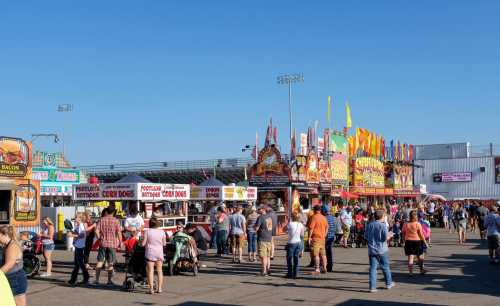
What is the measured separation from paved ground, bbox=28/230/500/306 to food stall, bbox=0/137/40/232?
4524mm

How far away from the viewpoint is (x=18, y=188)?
18.8 meters

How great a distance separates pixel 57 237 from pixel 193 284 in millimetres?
13037

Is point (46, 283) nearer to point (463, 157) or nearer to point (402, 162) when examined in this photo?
point (402, 162)

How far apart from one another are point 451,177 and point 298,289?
56854mm

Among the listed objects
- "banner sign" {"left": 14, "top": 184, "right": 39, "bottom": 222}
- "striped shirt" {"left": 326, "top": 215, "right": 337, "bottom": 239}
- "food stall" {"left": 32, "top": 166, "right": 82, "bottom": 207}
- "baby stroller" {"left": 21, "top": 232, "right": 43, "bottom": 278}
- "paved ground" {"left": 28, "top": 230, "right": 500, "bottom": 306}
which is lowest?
"paved ground" {"left": 28, "top": 230, "right": 500, "bottom": 306}

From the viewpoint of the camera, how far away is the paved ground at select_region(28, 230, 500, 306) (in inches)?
404

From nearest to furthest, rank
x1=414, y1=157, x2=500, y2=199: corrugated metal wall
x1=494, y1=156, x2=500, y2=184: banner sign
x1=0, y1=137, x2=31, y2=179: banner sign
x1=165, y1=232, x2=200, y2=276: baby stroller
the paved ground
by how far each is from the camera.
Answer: the paved ground < x1=165, y1=232, x2=200, y2=276: baby stroller < x1=0, y1=137, x2=31, y2=179: banner sign < x1=494, y1=156, x2=500, y2=184: banner sign < x1=414, y1=157, x2=500, y2=199: corrugated metal wall

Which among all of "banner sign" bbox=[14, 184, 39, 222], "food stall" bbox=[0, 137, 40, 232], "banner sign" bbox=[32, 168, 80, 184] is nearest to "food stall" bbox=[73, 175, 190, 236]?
"banner sign" bbox=[14, 184, 39, 222]

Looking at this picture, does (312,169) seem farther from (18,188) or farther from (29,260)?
(29,260)

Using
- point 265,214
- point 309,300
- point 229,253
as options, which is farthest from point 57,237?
point 309,300

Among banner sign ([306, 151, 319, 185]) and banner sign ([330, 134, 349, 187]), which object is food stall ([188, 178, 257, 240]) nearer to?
banner sign ([306, 151, 319, 185])

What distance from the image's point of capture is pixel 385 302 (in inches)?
392

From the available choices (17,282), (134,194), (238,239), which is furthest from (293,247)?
(134,194)

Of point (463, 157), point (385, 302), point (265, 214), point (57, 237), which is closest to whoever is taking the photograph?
point (385, 302)
